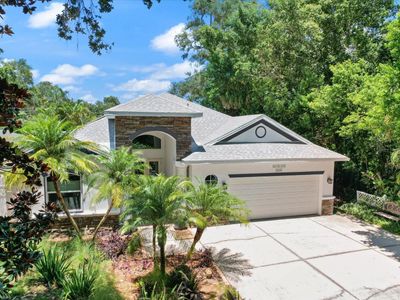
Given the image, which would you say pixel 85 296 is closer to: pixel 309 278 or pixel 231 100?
pixel 309 278

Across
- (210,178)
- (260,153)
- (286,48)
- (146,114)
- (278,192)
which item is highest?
(286,48)

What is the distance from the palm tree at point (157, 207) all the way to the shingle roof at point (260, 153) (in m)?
5.03

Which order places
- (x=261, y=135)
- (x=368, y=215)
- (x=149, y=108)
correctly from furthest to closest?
(x=261, y=135) < (x=368, y=215) < (x=149, y=108)

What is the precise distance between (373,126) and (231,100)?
15.2 metres

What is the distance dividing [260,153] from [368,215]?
6021mm

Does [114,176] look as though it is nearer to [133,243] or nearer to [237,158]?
[133,243]

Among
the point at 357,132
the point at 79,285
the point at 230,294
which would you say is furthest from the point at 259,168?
the point at 79,285

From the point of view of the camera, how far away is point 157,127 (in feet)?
46.1

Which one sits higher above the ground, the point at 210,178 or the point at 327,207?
the point at 210,178

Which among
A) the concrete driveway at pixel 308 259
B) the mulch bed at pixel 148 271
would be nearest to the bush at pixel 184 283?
the mulch bed at pixel 148 271

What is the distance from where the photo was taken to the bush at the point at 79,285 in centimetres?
761

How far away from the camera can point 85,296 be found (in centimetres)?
772

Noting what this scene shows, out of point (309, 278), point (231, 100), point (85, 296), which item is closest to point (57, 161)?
point (85, 296)

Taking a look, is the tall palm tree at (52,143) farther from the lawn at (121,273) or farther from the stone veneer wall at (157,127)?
the stone veneer wall at (157,127)
